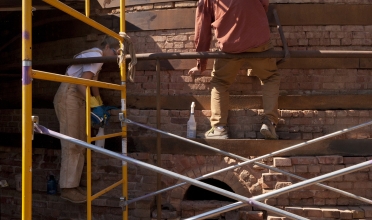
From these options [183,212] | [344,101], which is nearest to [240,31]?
[344,101]

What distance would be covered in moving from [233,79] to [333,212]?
1797 millimetres

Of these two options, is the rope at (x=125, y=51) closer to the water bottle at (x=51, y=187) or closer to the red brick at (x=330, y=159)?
the water bottle at (x=51, y=187)

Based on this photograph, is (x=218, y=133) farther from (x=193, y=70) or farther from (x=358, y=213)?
(x=358, y=213)

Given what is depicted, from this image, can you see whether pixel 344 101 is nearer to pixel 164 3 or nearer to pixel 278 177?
pixel 278 177

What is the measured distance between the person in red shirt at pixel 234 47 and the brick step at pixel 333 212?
2.81ft

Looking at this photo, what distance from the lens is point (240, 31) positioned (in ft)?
12.7

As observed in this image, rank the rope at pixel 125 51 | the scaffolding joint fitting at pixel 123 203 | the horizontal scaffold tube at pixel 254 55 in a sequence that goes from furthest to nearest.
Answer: the rope at pixel 125 51 → the scaffolding joint fitting at pixel 123 203 → the horizontal scaffold tube at pixel 254 55

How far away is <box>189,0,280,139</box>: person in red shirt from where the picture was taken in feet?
12.8

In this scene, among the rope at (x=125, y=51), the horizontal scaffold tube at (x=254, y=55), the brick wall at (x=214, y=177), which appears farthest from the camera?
the brick wall at (x=214, y=177)

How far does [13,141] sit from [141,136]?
80.0 inches

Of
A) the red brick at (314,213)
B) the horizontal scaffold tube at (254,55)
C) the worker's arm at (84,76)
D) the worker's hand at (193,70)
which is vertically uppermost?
the horizontal scaffold tube at (254,55)

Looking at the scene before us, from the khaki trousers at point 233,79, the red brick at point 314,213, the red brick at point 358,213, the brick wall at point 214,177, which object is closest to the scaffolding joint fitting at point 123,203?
the brick wall at point 214,177

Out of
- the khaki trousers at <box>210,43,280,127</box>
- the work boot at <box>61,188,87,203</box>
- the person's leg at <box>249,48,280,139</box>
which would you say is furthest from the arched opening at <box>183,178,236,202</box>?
the work boot at <box>61,188,87,203</box>

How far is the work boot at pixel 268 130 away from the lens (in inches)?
160
